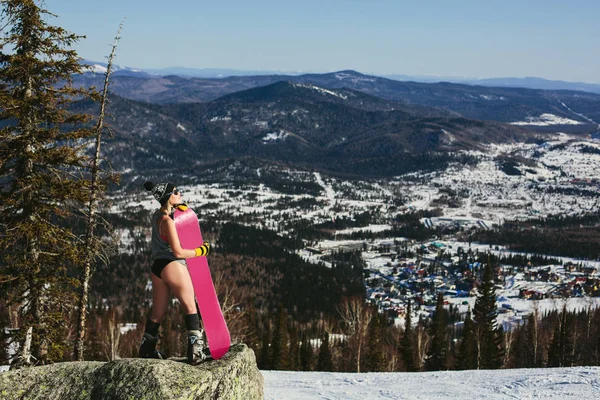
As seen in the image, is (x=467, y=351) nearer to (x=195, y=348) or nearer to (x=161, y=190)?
(x=195, y=348)

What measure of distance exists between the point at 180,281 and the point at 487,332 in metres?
51.5

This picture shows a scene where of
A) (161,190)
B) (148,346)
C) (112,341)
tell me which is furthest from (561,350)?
(161,190)

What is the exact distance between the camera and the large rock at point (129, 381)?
727 cm

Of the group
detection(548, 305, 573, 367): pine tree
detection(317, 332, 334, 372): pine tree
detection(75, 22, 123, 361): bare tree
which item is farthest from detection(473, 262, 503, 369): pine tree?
detection(75, 22, 123, 361): bare tree

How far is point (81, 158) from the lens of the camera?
15750 millimetres

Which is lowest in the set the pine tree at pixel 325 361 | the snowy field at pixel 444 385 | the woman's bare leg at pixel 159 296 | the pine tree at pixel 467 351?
the pine tree at pixel 325 361

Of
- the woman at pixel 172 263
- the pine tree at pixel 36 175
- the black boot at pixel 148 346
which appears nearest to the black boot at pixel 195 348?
the woman at pixel 172 263

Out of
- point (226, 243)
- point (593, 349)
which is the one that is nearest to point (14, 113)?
point (593, 349)

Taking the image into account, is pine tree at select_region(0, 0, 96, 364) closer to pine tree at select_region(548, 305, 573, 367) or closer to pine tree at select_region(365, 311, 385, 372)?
pine tree at select_region(365, 311, 385, 372)

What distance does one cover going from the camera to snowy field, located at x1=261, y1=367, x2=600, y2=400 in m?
16.8

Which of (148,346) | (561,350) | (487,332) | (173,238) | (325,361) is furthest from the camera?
(487,332)

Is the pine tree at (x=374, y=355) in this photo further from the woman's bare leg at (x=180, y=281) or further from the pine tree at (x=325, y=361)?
the woman's bare leg at (x=180, y=281)

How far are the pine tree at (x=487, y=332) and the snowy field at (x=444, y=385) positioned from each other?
1223 inches

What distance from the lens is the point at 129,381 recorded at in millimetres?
7355
